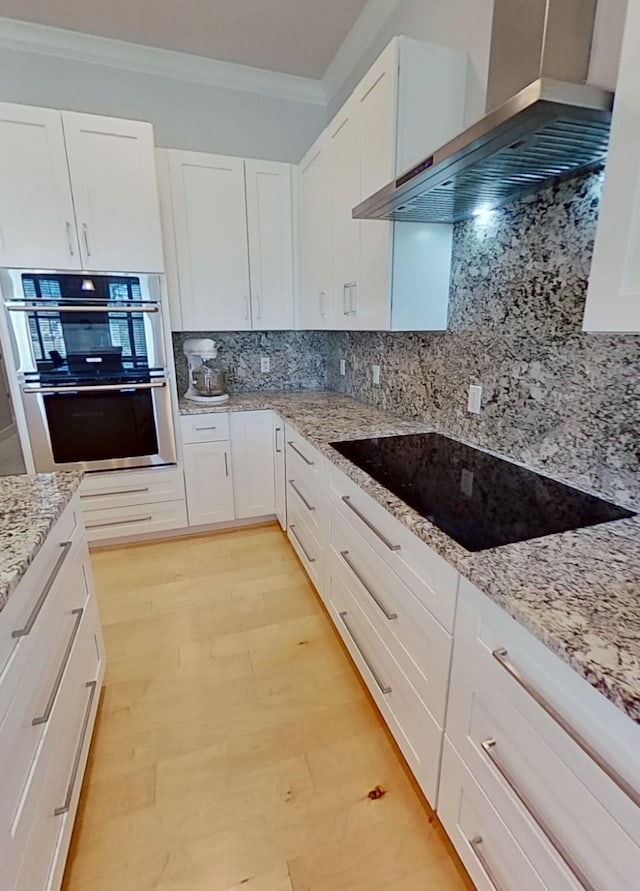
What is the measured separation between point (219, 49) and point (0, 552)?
2978mm

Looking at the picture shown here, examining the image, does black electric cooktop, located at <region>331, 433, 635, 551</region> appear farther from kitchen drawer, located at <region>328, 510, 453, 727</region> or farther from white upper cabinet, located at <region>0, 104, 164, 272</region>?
white upper cabinet, located at <region>0, 104, 164, 272</region>

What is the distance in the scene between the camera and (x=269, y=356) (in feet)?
10.5

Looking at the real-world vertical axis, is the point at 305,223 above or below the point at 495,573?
above

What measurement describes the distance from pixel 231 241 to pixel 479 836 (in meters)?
2.94

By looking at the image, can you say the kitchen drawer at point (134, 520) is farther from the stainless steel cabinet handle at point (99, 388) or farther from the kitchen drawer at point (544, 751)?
the kitchen drawer at point (544, 751)

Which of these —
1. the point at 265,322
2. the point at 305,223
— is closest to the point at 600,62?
the point at 305,223

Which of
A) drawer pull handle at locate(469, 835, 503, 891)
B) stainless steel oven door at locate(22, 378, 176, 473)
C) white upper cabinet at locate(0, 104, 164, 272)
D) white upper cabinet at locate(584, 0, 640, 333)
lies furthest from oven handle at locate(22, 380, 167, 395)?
drawer pull handle at locate(469, 835, 503, 891)

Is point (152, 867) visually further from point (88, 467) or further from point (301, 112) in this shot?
point (301, 112)

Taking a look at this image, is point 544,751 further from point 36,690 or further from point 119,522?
point 119,522

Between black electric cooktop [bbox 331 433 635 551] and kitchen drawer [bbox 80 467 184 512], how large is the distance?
139 centimetres

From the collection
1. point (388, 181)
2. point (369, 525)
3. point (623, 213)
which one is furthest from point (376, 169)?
point (369, 525)

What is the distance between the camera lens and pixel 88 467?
8.31 feet

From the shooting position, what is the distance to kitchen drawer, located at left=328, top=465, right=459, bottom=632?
1025mm

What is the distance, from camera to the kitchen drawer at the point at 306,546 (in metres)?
2.08
